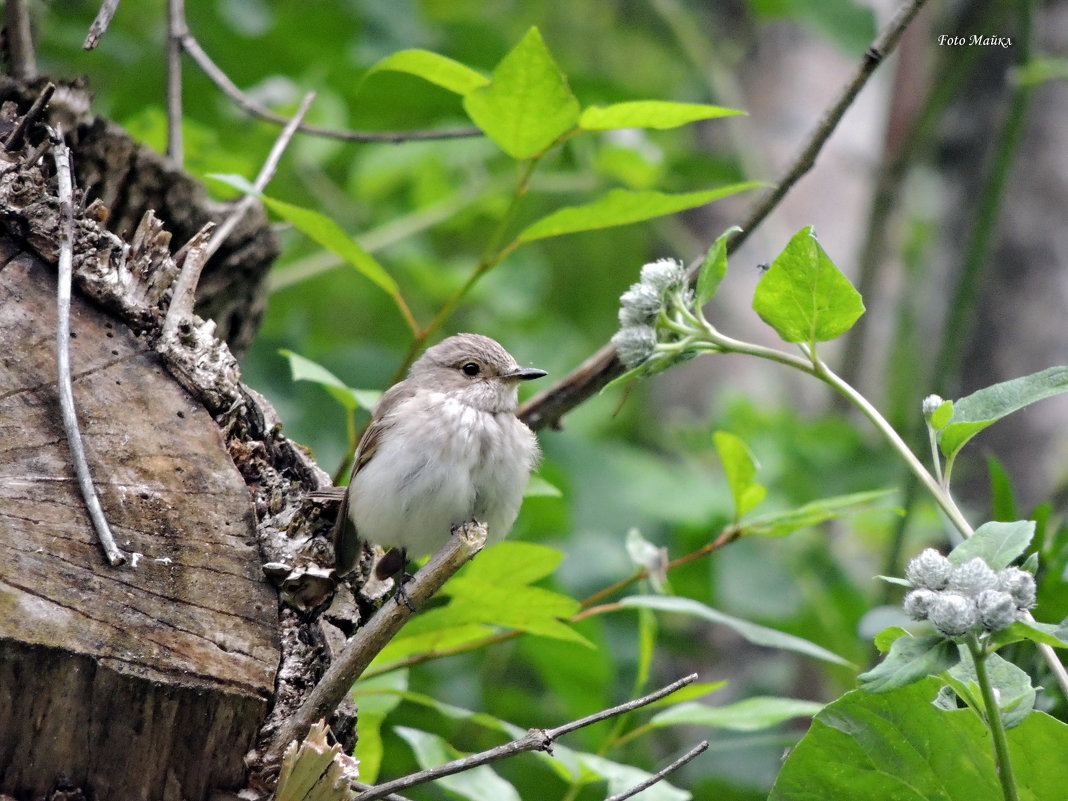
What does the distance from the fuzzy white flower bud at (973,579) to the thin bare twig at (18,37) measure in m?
2.67

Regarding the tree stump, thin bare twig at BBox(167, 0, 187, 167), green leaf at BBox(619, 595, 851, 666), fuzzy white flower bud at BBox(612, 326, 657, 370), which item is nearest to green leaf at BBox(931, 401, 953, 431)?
fuzzy white flower bud at BBox(612, 326, 657, 370)

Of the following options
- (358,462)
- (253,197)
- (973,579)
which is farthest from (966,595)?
(253,197)

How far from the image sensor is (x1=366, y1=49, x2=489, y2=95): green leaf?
264cm

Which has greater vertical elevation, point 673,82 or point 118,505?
point 673,82

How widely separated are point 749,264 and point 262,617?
266 inches

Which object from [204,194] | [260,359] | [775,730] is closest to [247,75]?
[260,359]

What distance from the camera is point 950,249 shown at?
6945mm

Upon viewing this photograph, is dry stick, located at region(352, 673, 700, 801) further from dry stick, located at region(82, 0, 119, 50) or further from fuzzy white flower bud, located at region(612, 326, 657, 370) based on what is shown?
dry stick, located at region(82, 0, 119, 50)

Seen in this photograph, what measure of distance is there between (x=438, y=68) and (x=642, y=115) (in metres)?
0.50

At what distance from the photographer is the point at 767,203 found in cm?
301

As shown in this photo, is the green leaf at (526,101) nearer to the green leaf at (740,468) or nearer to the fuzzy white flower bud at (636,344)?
the fuzzy white flower bud at (636,344)

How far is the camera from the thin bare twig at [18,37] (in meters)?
3.07

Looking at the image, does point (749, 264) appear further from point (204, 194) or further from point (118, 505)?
point (118, 505)

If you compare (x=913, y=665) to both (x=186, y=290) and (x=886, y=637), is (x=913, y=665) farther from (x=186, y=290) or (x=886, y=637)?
(x=186, y=290)
